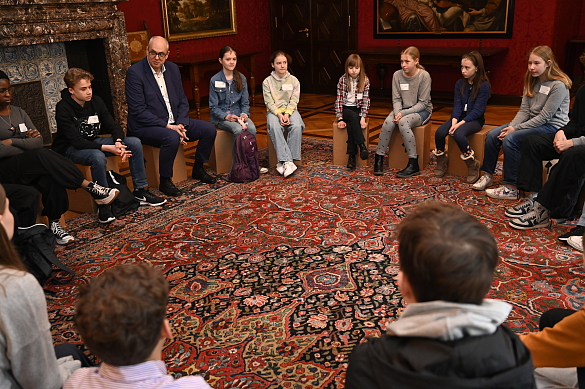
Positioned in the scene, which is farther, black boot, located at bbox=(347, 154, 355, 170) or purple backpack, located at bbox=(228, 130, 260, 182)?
black boot, located at bbox=(347, 154, 355, 170)

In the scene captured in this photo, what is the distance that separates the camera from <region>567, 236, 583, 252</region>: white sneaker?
368cm

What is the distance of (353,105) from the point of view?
232 inches

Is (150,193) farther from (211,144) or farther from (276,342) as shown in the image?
(276,342)

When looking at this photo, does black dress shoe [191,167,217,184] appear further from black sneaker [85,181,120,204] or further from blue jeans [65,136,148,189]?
black sneaker [85,181,120,204]

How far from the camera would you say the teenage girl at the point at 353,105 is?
5.72m

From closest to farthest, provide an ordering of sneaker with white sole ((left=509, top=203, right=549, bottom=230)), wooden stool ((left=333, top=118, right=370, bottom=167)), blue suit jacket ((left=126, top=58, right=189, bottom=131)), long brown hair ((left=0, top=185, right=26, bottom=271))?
long brown hair ((left=0, top=185, right=26, bottom=271)), sneaker with white sole ((left=509, top=203, right=549, bottom=230)), blue suit jacket ((left=126, top=58, right=189, bottom=131)), wooden stool ((left=333, top=118, right=370, bottom=167))

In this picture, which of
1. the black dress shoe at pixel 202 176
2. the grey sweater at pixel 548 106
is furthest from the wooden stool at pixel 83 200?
the grey sweater at pixel 548 106

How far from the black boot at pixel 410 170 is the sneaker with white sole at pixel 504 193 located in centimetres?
87

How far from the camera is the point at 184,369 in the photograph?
2.62 m

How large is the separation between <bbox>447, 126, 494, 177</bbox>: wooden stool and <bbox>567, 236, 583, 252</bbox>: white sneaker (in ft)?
5.31

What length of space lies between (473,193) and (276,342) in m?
2.79

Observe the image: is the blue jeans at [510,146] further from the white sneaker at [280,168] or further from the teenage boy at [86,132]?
the teenage boy at [86,132]

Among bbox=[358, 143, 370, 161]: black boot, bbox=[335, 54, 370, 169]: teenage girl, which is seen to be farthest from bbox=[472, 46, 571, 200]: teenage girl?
bbox=[335, 54, 370, 169]: teenage girl

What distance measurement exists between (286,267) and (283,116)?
253 centimetres
